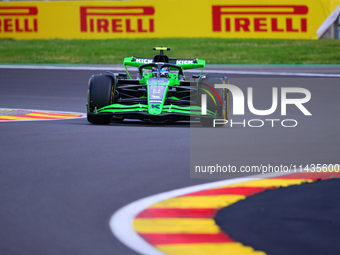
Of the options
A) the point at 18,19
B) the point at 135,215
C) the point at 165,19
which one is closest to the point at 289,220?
the point at 135,215

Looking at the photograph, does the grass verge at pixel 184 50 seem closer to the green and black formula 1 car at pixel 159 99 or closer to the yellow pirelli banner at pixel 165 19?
the yellow pirelli banner at pixel 165 19

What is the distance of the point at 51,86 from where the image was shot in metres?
15.4

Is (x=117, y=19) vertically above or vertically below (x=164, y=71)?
above

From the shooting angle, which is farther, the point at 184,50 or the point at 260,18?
the point at 260,18

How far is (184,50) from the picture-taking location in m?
23.5

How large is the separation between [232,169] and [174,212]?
1.69 metres

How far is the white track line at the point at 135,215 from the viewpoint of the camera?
3619mm

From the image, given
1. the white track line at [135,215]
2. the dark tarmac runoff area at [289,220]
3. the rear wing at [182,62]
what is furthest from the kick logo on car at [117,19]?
the dark tarmac runoff area at [289,220]

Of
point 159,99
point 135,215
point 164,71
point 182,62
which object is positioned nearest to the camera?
point 135,215

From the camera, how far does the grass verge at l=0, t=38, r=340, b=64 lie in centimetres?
2219

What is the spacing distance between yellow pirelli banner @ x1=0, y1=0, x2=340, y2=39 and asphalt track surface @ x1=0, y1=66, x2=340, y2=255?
13582mm

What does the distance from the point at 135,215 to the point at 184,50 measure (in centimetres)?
1957

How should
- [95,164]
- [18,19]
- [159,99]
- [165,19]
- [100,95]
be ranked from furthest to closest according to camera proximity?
1. [18,19]
2. [165,19]
3. [100,95]
4. [159,99]
5. [95,164]

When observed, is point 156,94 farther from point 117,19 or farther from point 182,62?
point 117,19
